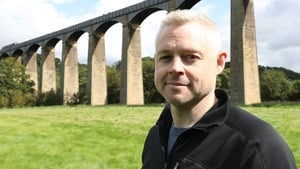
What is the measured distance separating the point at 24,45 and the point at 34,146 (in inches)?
1959

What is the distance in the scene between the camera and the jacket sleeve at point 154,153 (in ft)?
5.99

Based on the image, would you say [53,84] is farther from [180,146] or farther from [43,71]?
[180,146]

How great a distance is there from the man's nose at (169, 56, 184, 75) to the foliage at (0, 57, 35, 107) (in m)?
47.0

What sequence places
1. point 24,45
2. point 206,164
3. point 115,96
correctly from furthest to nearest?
point 24,45 < point 115,96 < point 206,164

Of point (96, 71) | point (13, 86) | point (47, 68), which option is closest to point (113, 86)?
point (47, 68)

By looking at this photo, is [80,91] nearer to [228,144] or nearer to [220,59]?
[220,59]

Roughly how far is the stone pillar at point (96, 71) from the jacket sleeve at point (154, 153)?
135ft

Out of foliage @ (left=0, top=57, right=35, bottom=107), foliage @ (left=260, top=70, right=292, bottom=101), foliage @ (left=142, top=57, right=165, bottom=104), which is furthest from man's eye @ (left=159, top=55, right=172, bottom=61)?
foliage @ (left=260, top=70, right=292, bottom=101)

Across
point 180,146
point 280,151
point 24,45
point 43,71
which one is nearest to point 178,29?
point 180,146

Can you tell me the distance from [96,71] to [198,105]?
42.3 m

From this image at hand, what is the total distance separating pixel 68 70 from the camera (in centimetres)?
4797

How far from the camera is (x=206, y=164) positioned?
158 cm

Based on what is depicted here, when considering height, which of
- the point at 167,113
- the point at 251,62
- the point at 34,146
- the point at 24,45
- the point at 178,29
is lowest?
the point at 34,146

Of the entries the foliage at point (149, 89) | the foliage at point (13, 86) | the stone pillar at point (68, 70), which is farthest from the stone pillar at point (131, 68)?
the foliage at point (13, 86)
